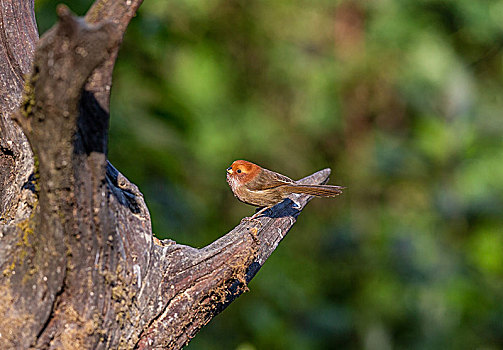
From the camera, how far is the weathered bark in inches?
57.7

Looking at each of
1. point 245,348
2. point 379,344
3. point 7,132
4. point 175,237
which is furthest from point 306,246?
point 7,132

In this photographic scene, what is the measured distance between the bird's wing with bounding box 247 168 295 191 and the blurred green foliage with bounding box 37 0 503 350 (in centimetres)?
108

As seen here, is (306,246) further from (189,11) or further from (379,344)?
(189,11)

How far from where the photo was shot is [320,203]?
26.5 feet

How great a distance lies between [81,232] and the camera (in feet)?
5.61

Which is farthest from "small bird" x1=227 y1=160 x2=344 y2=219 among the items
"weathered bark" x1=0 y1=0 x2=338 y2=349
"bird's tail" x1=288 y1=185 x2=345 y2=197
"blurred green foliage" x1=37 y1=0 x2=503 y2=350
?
"blurred green foliage" x1=37 y1=0 x2=503 y2=350

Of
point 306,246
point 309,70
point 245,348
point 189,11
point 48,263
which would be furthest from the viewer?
point 309,70

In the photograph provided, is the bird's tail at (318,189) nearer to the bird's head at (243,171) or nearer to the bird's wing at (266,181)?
the bird's wing at (266,181)

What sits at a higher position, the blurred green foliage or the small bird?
the blurred green foliage

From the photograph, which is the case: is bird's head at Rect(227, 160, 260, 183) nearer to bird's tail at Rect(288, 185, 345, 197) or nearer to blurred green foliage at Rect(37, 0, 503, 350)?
bird's tail at Rect(288, 185, 345, 197)

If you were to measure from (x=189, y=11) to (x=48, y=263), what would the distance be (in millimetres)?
4567

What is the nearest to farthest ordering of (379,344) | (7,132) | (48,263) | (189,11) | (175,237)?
1. (48,263)
2. (7,132)
3. (175,237)
4. (379,344)
5. (189,11)

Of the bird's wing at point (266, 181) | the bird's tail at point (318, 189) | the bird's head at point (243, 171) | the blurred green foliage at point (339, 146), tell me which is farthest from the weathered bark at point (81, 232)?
the blurred green foliage at point (339, 146)

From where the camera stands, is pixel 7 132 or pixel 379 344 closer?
pixel 7 132
